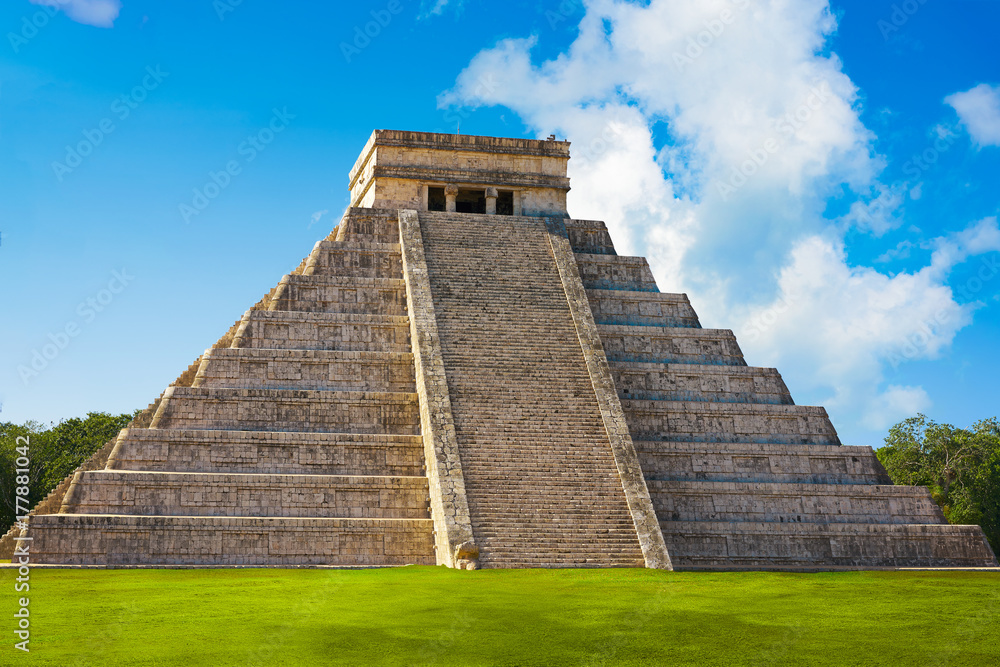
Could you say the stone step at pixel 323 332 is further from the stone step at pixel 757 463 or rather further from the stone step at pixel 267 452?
the stone step at pixel 757 463

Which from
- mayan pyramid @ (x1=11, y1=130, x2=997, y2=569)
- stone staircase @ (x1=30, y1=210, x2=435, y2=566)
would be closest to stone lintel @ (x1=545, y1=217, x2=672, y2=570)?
mayan pyramid @ (x1=11, y1=130, x2=997, y2=569)

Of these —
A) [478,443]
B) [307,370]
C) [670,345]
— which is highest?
[670,345]

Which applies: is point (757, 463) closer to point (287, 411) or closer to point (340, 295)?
point (287, 411)

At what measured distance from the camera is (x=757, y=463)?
2073 centimetres

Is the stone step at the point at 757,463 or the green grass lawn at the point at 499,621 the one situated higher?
the stone step at the point at 757,463

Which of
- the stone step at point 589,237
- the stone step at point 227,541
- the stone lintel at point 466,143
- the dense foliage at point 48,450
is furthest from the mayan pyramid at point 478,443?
the dense foliage at point 48,450

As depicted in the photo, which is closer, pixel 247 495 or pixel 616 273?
pixel 247 495

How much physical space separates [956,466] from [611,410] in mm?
21214

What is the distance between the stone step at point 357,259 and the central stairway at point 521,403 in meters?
0.87

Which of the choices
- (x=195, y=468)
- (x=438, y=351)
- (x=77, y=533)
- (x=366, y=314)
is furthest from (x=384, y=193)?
(x=77, y=533)

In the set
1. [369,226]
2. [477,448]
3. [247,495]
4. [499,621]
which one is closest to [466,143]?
[369,226]

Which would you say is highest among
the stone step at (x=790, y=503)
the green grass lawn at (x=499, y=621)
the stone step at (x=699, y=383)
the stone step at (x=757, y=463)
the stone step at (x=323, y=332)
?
the stone step at (x=323, y=332)

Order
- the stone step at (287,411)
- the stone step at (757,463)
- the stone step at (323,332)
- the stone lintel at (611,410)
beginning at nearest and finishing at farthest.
→ the stone lintel at (611,410) → the stone step at (287,411) → the stone step at (757,463) → the stone step at (323,332)

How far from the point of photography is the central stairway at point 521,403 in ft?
55.2
